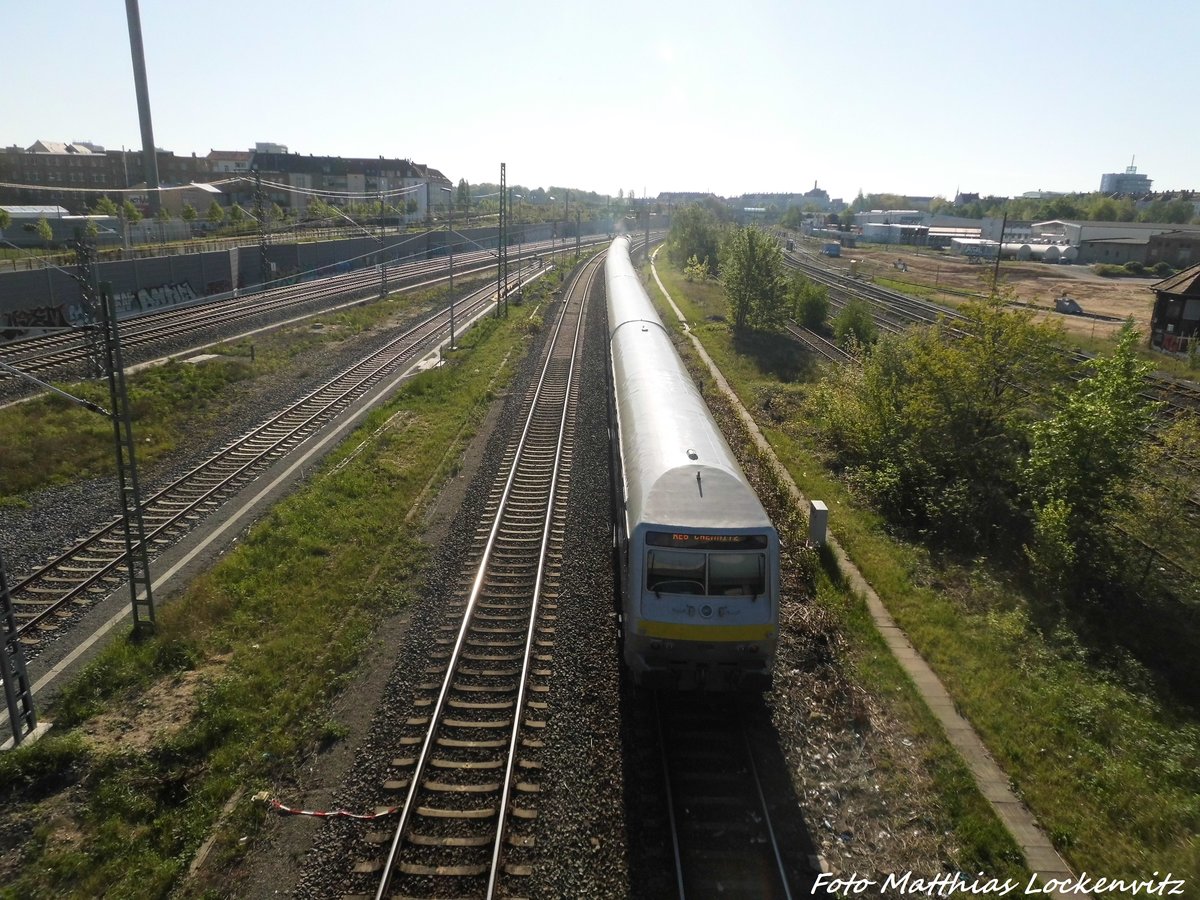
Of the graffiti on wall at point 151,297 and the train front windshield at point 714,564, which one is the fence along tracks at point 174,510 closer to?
the train front windshield at point 714,564

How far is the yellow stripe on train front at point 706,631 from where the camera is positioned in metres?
9.23

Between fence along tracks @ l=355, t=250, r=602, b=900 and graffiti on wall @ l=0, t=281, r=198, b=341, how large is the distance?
808 inches

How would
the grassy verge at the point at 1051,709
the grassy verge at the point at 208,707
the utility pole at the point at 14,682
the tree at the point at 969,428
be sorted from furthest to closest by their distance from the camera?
the tree at the point at 969,428 → the utility pole at the point at 14,682 → the grassy verge at the point at 1051,709 → the grassy verge at the point at 208,707

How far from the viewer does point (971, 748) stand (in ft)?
32.8

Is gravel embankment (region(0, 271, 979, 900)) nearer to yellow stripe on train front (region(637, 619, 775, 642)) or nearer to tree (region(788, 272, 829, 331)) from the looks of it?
yellow stripe on train front (region(637, 619, 775, 642))

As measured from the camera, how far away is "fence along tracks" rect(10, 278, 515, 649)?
12.6 metres

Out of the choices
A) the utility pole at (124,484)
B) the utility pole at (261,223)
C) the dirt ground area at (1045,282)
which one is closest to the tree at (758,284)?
the dirt ground area at (1045,282)

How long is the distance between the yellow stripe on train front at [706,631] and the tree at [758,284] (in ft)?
112

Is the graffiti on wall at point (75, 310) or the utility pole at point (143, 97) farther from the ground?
the utility pole at point (143, 97)

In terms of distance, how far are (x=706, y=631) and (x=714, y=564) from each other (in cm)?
84

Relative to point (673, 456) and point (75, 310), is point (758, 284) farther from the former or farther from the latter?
point (75, 310)

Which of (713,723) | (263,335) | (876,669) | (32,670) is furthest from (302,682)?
(263,335)

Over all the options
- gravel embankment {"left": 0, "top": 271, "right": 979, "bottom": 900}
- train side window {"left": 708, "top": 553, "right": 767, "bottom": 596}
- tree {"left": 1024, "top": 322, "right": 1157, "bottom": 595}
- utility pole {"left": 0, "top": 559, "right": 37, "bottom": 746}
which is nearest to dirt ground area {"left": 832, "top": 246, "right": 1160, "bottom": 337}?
tree {"left": 1024, "top": 322, "right": 1157, "bottom": 595}

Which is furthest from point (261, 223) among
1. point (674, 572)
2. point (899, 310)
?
point (674, 572)
